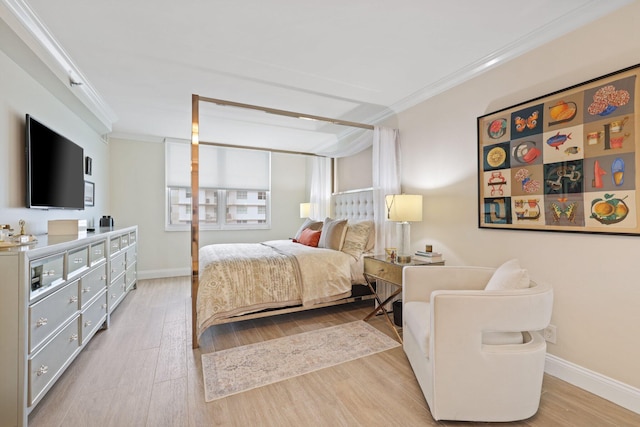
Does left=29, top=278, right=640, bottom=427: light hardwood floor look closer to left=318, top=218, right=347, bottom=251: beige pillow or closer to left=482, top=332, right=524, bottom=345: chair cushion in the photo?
left=482, top=332, right=524, bottom=345: chair cushion

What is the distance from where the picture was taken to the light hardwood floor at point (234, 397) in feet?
5.30

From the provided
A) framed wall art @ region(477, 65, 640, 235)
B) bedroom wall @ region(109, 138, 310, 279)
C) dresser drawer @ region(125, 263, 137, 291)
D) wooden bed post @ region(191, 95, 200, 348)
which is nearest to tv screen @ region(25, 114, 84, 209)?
dresser drawer @ region(125, 263, 137, 291)

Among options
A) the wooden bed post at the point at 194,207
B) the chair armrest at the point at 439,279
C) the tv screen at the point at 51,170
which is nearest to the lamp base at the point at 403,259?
the chair armrest at the point at 439,279

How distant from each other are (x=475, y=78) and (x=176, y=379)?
349 cm

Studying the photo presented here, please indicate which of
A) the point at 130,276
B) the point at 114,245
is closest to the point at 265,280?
the point at 114,245

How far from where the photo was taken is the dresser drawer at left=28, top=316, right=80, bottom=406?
62.2 inches

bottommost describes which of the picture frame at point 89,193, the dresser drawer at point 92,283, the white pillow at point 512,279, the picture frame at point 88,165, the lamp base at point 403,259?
the dresser drawer at point 92,283

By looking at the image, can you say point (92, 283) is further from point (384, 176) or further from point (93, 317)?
point (384, 176)

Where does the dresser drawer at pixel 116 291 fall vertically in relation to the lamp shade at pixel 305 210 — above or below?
→ below

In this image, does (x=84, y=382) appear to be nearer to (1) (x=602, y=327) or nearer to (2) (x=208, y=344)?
(2) (x=208, y=344)

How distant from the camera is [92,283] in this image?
2463 mm

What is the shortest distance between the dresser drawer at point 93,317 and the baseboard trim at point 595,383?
11.7 feet

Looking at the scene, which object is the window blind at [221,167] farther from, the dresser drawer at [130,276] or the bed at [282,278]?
the bed at [282,278]

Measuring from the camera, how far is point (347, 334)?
8.95 ft
